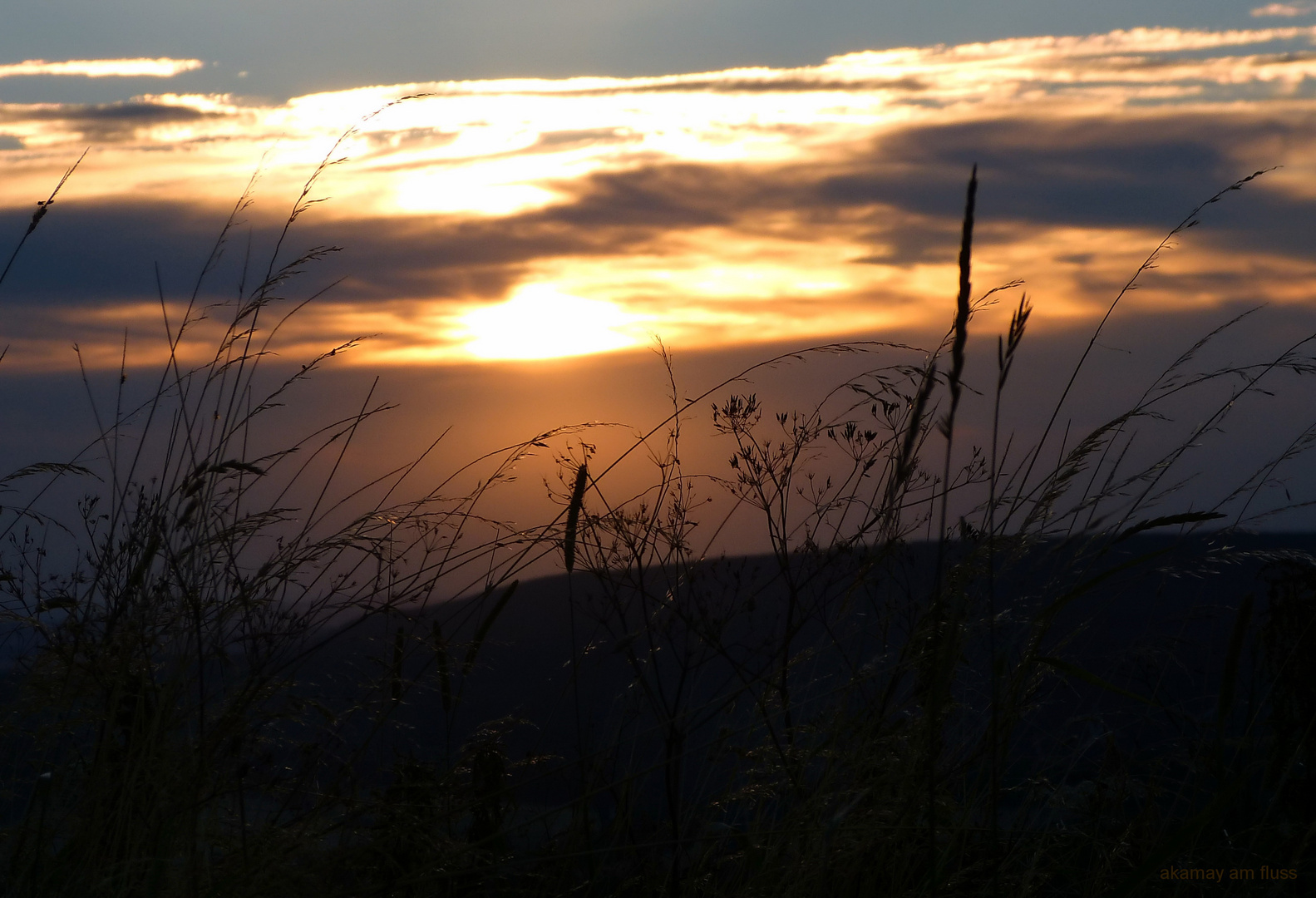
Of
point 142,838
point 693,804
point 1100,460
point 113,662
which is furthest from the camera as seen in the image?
point 1100,460

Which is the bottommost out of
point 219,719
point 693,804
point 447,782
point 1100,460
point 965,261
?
point 693,804

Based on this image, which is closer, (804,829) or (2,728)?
(804,829)

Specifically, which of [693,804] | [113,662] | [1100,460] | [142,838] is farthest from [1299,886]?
[113,662]

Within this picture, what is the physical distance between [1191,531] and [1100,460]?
27 centimetres

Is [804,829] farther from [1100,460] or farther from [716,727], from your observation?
[1100,460]

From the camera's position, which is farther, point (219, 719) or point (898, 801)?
point (219, 719)

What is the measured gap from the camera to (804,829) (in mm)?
1714

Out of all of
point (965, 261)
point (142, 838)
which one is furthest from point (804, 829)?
point (142, 838)

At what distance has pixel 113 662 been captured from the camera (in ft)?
7.08

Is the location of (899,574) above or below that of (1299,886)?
above

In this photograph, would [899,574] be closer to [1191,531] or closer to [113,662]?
[1191,531]

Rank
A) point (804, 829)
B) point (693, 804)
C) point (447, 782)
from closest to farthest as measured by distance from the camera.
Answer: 1. point (804, 829)
2. point (447, 782)
3. point (693, 804)

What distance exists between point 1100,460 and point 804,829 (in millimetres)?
1342

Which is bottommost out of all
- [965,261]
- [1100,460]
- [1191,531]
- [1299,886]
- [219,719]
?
[1299,886]
